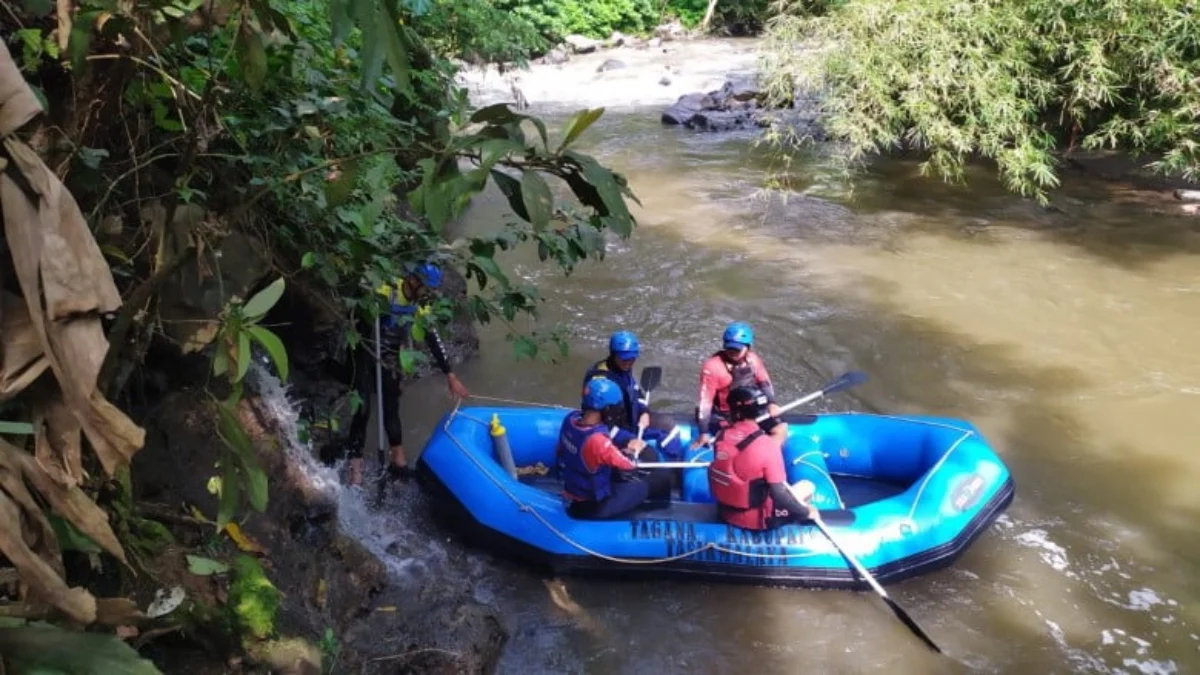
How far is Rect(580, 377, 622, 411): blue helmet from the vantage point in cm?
441

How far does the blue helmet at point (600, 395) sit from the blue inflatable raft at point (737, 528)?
61 centimetres

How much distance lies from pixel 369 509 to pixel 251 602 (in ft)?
7.24

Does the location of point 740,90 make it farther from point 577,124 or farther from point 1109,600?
point 577,124

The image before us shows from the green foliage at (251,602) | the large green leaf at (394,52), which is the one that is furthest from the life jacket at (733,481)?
the large green leaf at (394,52)

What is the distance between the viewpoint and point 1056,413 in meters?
6.16

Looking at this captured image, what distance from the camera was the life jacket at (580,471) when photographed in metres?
4.45

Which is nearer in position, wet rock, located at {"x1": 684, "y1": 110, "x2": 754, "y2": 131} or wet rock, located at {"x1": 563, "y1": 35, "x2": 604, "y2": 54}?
wet rock, located at {"x1": 684, "y1": 110, "x2": 754, "y2": 131}

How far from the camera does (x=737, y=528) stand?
445 centimetres

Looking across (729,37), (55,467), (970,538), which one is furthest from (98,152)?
(729,37)

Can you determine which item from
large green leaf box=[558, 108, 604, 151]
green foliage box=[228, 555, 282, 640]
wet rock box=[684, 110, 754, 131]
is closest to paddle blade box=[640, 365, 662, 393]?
green foliage box=[228, 555, 282, 640]

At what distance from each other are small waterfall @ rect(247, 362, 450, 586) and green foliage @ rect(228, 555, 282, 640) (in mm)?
1369

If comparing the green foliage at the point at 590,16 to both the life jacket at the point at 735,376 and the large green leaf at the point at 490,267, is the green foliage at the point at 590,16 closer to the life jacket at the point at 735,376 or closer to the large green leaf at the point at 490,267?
the life jacket at the point at 735,376

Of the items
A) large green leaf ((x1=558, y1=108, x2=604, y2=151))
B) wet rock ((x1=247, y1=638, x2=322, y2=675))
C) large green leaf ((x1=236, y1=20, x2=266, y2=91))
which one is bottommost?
wet rock ((x1=247, y1=638, x2=322, y2=675))

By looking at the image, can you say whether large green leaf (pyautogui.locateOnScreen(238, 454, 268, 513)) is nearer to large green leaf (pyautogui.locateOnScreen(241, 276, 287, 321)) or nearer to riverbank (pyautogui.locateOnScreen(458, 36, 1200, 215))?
large green leaf (pyautogui.locateOnScreen(241, 276, 287, 321))
